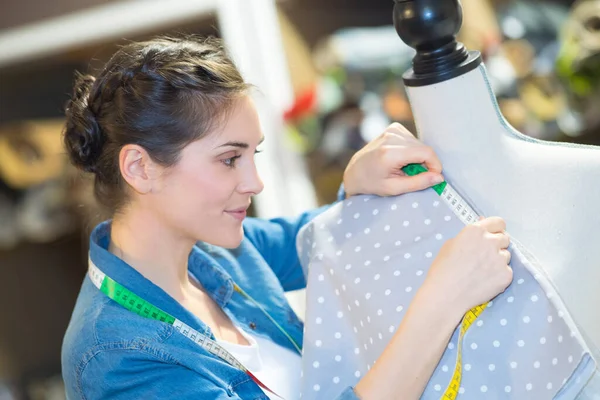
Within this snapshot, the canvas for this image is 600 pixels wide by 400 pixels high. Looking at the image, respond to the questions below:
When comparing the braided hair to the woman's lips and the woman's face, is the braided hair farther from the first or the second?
the woman's lips

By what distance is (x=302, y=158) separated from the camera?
8.29ft

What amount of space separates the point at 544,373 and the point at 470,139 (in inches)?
13.1

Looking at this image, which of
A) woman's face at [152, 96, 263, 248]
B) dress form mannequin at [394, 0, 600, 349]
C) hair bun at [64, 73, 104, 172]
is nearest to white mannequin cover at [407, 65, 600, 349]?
dress form mannequin at [394, 0, 600, 349]

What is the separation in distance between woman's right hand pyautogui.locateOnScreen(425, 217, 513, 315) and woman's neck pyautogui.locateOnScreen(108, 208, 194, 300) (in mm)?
496

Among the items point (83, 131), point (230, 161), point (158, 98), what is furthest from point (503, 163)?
point (83, 131)

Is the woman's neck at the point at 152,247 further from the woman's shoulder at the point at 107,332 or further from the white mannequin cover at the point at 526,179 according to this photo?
the white mannequin cover at the point at 526,179

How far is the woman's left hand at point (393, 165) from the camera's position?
1.10m

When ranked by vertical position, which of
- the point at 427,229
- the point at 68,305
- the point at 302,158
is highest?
the point at 427,229

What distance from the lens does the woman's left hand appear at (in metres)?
1.10

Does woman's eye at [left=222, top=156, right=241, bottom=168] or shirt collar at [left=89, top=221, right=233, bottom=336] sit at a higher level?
woman's eye at [left=222, top=156, right=241, bottom=168]

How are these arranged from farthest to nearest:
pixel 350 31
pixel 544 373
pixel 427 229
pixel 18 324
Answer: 1. pixel 18 324
2. pixel 350 31
3. pixel 427 229
4. pixel 544 373

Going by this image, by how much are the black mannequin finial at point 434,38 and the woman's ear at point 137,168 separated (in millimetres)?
441

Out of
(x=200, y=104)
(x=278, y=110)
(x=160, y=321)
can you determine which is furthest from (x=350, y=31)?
(x=160, y=321)

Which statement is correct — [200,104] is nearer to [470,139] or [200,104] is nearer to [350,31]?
[470,139]
